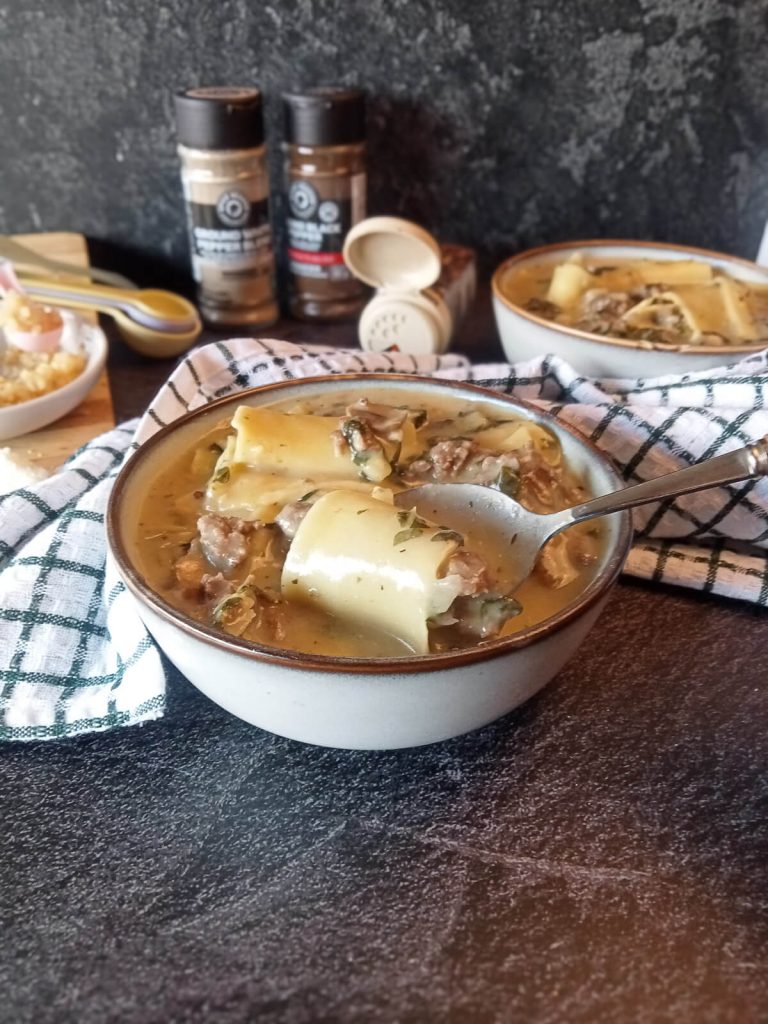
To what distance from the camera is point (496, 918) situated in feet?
2.22

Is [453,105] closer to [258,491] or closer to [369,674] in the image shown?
[258,491]

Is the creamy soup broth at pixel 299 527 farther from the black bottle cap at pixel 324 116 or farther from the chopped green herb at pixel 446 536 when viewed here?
the black bottle cap at pixel 324 116

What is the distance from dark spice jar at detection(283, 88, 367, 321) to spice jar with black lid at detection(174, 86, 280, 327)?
5cm

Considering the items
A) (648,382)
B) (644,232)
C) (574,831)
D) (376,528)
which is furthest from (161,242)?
(574,831)

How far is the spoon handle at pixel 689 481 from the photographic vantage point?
0.76 metres

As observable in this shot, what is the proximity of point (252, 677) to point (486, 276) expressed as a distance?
1307 mm

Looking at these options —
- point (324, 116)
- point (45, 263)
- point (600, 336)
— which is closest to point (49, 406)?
point (45, 263)

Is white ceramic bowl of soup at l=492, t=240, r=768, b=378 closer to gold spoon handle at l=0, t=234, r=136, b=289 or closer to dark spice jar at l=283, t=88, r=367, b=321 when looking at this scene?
dark spice jar at l=283, t=88, r=367, b=321

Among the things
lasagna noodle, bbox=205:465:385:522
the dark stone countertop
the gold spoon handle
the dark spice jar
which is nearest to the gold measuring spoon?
the gold spoon handle

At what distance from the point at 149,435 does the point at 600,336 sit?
0.60 meters

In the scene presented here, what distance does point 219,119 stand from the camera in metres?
1.40

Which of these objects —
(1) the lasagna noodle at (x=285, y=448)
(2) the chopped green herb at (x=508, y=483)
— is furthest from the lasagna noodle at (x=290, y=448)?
(2) the chopped green herb at (x=508, y=483)

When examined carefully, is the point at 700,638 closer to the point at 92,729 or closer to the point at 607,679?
the point at 607,679

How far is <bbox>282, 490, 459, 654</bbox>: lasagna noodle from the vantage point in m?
0.74
